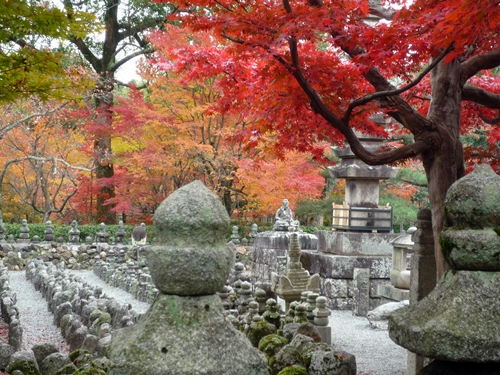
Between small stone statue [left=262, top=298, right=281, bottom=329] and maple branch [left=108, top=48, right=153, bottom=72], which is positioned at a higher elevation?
maple branch [left=108, top=48, right=153, bottom=72]

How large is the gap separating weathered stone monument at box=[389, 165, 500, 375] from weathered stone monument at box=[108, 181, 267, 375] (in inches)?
31.4

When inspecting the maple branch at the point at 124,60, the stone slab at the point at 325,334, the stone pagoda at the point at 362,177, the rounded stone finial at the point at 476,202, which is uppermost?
the maple branch at the point at 124,60

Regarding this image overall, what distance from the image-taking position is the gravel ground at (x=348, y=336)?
22.9 feet

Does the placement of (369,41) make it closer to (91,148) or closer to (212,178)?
(212,178)

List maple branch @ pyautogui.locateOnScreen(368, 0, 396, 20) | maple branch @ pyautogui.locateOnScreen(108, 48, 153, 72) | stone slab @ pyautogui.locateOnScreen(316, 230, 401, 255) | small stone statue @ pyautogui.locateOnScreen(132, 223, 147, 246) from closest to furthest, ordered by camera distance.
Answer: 1. maple branch @ pyautogui.locateOnScreen(368, 0, 396, 20)
2. stone slab @ pyautogui.locateOnScreen(316, 230, 401, 255)
3. small stone statue @ pyautogui.locateOnScreen(132, 223, 147, 246)
4. maple branch @ pyautogui.locateOnScreen(108, 48, 153, 72)

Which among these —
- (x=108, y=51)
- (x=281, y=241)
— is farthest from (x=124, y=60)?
(x=281, y=241)

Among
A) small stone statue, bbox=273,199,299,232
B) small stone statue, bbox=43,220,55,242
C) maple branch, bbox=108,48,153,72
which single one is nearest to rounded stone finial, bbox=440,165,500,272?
small stone statue, bbox=273,199,299,232

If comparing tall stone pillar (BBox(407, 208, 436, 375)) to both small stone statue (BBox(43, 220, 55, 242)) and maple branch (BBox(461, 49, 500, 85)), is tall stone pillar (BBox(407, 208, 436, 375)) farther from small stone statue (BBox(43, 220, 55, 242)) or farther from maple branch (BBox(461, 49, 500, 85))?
small stone statue (BBox(43, 220, 55, 242))

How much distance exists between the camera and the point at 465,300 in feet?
8.05

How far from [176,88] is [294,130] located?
38.2 ft

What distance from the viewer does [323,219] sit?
27.0m

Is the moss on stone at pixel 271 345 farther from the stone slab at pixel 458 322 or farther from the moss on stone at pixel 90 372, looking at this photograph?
the stone slab at pixel 458 322

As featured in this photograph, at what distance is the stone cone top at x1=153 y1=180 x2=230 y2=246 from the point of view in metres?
2.71

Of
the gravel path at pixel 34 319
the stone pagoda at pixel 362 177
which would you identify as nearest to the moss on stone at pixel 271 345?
the gravel path at pixel 34 319
